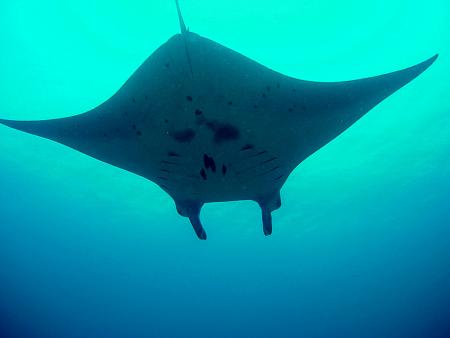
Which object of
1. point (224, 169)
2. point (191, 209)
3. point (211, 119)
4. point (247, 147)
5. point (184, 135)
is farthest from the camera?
point (191, 209)

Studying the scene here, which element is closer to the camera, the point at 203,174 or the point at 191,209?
the point at 203,174

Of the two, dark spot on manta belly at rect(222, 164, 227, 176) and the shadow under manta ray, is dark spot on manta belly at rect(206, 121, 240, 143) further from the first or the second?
dark spot on manta belly at rect(222, 164, 227, 176)

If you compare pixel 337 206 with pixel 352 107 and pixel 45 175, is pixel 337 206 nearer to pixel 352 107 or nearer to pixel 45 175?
pixel 45 175

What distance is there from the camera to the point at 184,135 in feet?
11.8

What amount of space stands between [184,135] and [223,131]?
1.34 ft

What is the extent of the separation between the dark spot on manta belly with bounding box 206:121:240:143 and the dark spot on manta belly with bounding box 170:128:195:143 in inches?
7.8

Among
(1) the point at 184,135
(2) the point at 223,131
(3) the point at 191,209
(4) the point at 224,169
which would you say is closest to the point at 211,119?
(2) the point at 223,131

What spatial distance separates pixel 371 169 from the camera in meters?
21.3

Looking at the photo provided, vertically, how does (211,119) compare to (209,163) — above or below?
above

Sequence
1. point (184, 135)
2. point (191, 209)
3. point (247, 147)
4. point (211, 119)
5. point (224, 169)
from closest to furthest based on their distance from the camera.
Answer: point (211, 119) → point (184, 135) → point (247, 147) → point (224, 169) → point (191, 209)

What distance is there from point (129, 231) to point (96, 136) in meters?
25.8

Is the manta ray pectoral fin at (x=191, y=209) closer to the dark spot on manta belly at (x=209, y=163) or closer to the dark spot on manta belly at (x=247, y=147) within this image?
the dark spot on manta belly at (x=209, y=163)

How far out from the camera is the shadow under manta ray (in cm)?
314

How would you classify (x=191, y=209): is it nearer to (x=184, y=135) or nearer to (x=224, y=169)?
(x=224, y=169)
